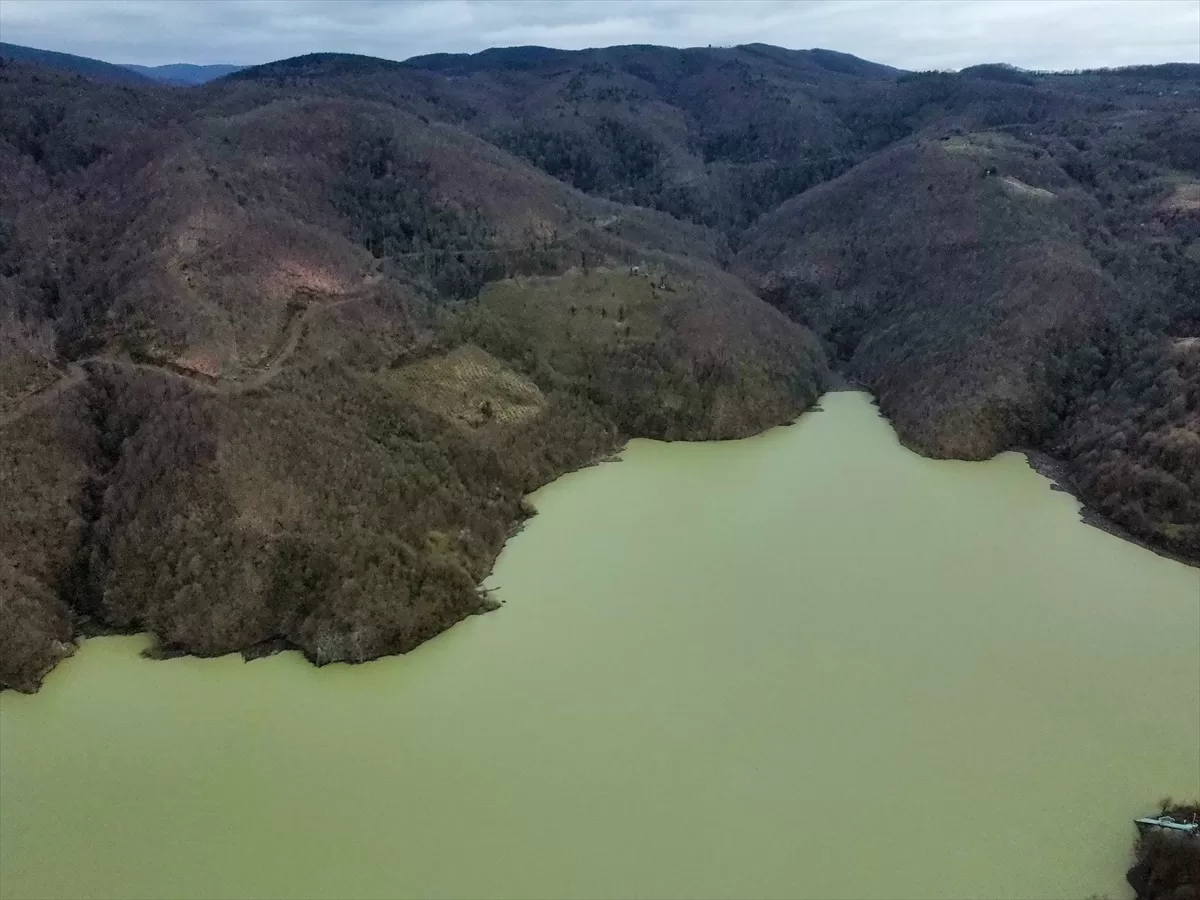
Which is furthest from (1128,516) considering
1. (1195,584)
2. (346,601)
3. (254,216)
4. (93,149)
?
(93,149)

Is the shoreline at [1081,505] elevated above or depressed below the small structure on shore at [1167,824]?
above

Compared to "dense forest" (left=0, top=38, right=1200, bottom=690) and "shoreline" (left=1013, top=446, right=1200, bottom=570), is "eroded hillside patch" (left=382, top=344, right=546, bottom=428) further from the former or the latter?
"shoreline" (left=1013, top=446, right=1200, bottom=570)

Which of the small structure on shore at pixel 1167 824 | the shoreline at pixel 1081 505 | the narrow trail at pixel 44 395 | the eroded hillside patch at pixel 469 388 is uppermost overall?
the narrow trail at pixel 44 395

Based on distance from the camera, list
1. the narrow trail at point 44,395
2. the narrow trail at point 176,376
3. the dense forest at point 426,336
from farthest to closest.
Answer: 1. the narrow trail at point 176,376
2. the narrow trail at point 44,395
3. the dense forest at point 426,336

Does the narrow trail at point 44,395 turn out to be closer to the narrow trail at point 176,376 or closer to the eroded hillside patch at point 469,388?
the narrow trail at point 176,376

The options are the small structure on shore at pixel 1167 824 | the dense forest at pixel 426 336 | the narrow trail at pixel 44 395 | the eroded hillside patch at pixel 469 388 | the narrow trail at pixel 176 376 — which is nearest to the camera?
the small structure on shore at pixel 1167 824

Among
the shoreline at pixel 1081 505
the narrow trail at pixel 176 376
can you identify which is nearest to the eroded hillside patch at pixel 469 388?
the narrow trail at pixel 176 376

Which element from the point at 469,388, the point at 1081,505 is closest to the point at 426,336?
the point at 469,388

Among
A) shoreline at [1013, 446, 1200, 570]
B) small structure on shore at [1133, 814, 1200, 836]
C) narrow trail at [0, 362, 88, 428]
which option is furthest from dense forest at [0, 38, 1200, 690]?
small structure on shore at [1133, 814, 1200, 836]

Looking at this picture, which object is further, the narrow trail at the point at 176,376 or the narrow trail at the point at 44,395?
the narrow trail at the point at 176,376
